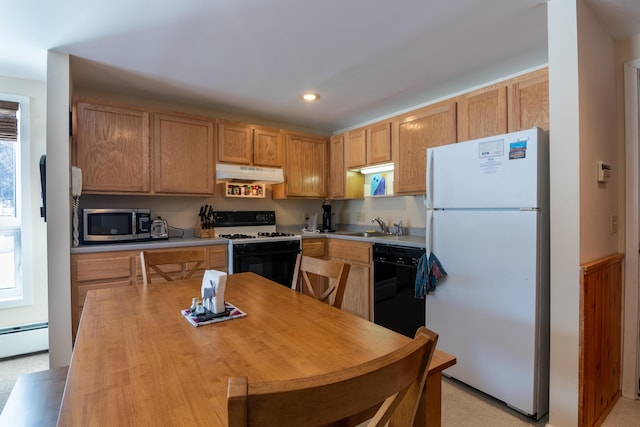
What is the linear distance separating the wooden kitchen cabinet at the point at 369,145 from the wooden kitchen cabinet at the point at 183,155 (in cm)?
155

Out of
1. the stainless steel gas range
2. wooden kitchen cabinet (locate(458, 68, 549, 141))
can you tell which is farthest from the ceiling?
the stainless steel gas range

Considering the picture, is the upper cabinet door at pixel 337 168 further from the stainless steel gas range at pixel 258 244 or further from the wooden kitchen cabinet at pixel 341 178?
the stainless steel gas range at pixel 258 244

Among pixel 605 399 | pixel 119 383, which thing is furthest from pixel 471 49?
pixel 119 383

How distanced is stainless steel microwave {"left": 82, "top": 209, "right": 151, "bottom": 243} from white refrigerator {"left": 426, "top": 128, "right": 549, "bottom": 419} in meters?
2.46

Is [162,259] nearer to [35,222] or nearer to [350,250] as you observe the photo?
[35,222]

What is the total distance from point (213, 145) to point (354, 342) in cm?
287

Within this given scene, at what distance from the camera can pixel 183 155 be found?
10.6ft

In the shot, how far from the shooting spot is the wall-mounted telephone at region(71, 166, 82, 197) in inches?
99.3

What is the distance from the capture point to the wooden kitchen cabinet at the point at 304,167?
154 inches

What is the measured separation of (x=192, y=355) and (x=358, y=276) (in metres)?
2.51

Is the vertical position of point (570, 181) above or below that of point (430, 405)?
above

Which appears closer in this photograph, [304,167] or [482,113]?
[482,113]

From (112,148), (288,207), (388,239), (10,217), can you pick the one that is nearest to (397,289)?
(388,239)

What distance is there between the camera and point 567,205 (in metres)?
1.68
